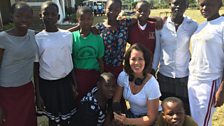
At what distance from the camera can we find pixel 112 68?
3740 millimetres

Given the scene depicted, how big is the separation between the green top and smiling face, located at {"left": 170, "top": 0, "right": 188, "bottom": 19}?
0.90 m

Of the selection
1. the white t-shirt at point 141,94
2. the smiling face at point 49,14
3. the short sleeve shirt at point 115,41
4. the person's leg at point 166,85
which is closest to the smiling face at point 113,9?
the short sleeve shirt at point 115,41

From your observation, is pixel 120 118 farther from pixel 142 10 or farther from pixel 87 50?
pixel 142 10

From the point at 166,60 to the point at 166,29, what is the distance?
14.2 inches

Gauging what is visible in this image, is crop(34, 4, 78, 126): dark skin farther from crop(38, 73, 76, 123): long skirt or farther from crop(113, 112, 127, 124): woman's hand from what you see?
crop(113, 112, 127, 124): woman's hand

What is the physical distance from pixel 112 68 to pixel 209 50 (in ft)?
4.14

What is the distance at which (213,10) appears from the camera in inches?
116

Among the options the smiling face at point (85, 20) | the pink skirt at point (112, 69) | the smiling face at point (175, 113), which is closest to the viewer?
the smiling face at point (175, 113)

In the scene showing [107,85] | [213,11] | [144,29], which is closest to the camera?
[213,11]

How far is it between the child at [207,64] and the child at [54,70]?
4.48 ft

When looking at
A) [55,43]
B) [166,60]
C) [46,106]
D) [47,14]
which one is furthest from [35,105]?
[166,60]

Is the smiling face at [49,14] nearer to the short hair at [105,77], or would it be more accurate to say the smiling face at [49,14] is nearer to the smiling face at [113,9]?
the smiling face at [113,9]

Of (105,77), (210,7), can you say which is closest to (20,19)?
(105,77)

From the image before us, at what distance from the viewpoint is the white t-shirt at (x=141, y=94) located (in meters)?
3.06
